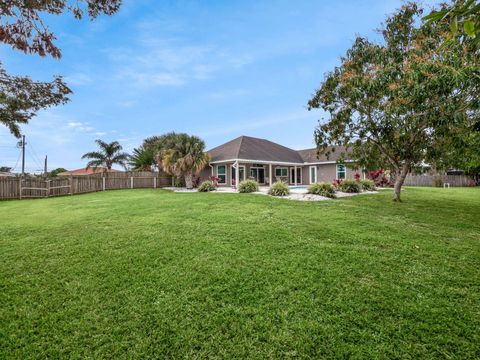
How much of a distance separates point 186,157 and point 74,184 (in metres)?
8.73

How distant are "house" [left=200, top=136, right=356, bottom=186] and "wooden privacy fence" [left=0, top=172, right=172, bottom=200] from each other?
16.9ft

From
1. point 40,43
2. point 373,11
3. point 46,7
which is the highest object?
point 373,11

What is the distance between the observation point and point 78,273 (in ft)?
13.2

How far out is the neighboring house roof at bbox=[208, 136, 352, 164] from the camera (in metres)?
22.8

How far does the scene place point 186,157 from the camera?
1994 cm

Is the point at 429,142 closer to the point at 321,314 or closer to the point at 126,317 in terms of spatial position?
the point at 321,314

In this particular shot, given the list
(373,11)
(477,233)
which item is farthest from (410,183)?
(477,233)

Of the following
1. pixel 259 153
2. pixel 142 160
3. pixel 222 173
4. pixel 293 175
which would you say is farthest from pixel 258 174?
pixel 142 160

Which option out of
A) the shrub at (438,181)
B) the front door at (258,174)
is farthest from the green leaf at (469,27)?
the shrub at (438,181)

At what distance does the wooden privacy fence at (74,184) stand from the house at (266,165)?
5.16m

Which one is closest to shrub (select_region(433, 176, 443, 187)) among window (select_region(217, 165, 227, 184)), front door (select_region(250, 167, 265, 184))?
front door (select_region(250, 167, 265, 184))

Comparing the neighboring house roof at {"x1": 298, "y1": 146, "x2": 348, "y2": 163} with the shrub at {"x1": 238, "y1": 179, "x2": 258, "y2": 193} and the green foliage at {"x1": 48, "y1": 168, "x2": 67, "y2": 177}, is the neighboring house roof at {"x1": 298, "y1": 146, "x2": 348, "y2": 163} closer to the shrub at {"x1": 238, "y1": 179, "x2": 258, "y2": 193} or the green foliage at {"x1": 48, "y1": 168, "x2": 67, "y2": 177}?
the shrub at {"x1": 238, "y1": 179, "x2": 258, "y2": 193}

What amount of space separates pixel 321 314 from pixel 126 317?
2288 mm

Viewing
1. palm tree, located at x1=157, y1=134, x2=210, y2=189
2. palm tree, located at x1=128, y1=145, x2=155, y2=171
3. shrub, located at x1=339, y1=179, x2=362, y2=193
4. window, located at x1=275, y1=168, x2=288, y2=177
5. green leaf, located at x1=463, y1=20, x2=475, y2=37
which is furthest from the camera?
window, located at x1=275, y1=168, x2=288, y2=177
